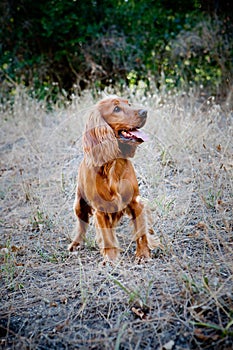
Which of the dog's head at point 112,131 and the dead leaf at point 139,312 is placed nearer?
the dead leaf at point 139,312

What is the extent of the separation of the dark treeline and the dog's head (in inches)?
167

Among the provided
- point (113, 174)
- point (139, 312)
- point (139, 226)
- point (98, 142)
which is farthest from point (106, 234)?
point (139, 312)

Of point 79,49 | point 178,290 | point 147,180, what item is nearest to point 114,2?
point 79,49

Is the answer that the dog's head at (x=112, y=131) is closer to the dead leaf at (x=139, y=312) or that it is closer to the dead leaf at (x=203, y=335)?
the dead leaf at (x=139, y=312)

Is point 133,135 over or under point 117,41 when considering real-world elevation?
over

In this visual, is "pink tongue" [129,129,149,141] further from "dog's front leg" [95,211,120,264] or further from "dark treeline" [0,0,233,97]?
"dark treeline" [0,0,233,97]

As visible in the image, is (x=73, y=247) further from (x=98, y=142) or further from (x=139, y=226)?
(x=98, y=142)

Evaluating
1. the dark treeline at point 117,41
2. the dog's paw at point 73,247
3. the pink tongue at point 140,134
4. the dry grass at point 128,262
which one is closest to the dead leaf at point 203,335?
the dry grass at point 128,262

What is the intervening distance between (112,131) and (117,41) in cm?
508

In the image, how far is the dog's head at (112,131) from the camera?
278 centimetres

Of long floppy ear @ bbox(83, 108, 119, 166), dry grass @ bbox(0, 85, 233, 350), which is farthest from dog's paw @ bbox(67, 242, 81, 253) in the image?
long floppy ear @ bbox(83, 108, 119, 166)

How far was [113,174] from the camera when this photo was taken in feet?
9.22

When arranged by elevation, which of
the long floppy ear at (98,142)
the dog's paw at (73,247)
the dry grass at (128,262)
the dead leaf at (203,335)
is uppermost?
the long floppy ear at (98,142)

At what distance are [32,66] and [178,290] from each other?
6.59m
